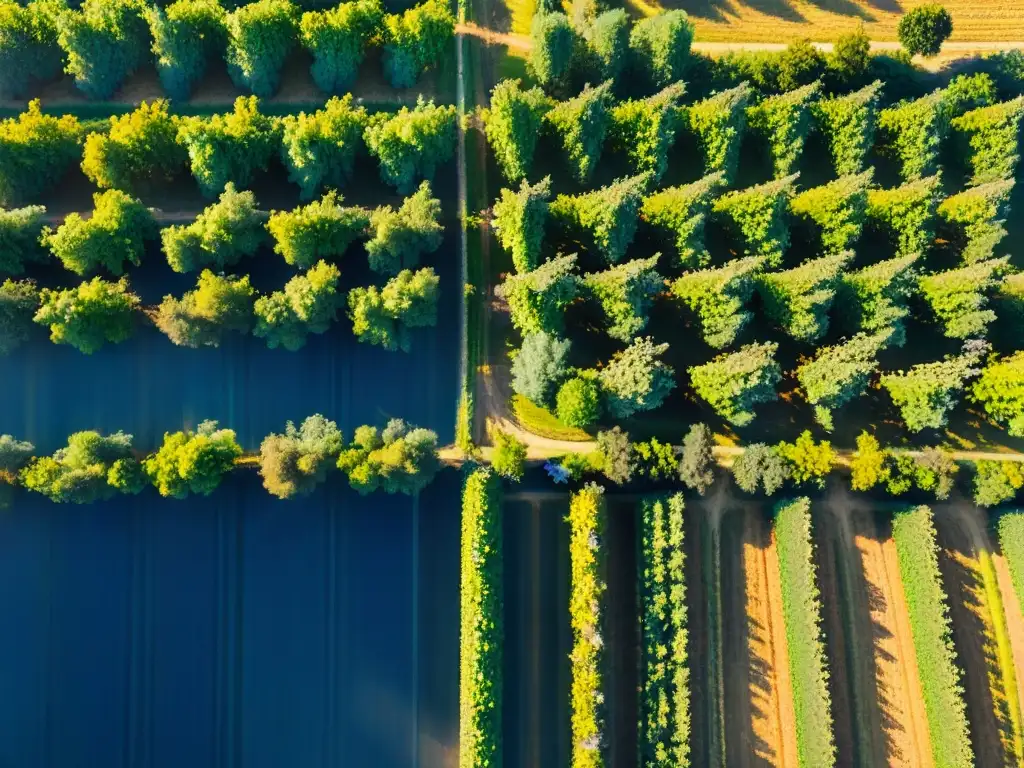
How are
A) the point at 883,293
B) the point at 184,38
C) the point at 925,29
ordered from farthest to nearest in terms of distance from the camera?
the point at 925,29
the point at 184,38
the point at 883,293

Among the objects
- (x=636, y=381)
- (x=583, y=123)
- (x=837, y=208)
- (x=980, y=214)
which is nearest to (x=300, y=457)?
(x=636, y=381)

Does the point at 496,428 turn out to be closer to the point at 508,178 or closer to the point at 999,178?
the point at 508,178

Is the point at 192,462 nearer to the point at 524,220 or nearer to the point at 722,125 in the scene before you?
the point at 524,220

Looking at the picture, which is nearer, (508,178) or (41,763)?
Answer: (41,763)

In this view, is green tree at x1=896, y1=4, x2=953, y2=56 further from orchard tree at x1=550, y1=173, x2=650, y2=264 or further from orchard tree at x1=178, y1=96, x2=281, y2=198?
orchard tree at x1=178, y1=96, x2=281, y2=198

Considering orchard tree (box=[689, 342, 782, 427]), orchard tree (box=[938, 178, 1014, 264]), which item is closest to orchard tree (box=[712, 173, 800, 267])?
orchard tree (box=[689, 342, 782, 427])

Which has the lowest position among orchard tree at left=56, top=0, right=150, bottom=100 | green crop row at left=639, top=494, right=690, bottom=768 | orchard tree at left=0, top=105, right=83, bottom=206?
green crop row at left=639, top=494, right=690, bottom=768

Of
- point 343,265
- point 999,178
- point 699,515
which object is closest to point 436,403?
point 343,265
